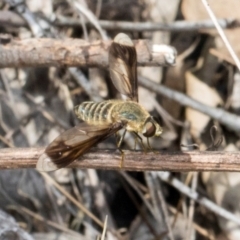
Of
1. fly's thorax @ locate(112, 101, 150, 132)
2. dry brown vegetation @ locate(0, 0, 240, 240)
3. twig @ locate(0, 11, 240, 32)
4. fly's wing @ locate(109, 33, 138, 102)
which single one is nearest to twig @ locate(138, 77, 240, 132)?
dry brown vegetation @ locate(0, 0, 240, 240)

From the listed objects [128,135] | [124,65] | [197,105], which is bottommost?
[128,135]

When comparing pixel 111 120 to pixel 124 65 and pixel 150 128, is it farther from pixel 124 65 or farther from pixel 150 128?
pixel 124 65

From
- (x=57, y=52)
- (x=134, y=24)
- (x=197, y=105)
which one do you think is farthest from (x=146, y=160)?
(x=134, y=24)

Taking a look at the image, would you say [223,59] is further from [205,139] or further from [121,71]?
[121,71]

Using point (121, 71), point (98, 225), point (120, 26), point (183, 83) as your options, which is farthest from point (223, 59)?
point (98, 225)

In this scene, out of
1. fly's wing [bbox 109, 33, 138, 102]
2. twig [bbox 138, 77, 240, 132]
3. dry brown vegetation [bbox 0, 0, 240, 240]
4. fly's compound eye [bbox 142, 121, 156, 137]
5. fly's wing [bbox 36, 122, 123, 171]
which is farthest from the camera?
dry brown vegetation [bbox 0, 0, 240, 240]

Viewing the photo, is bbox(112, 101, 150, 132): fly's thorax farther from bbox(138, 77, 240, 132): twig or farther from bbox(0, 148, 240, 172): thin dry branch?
bbox(138, 77, 240, 132): twig

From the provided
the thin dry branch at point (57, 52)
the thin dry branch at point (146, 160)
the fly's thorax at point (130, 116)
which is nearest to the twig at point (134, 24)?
the thin dry branch at point (57, 52)
